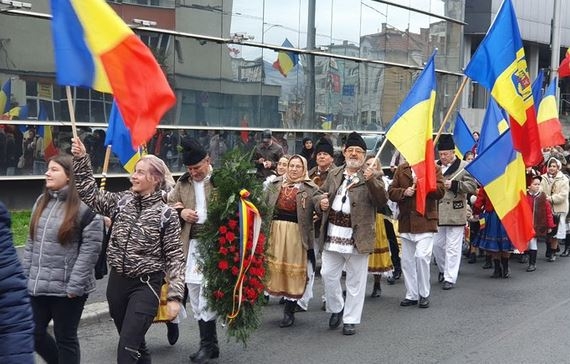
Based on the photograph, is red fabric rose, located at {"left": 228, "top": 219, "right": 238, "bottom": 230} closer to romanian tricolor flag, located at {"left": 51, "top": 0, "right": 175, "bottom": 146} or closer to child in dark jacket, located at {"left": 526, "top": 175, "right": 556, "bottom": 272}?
romanian tricolor flag, located at {"left": 51, "top": 0, "right": 175, "bottom": 146}

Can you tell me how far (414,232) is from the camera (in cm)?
954

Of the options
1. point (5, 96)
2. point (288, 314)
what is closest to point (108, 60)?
point (288, 314)

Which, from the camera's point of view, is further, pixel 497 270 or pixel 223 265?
pixel 497 270

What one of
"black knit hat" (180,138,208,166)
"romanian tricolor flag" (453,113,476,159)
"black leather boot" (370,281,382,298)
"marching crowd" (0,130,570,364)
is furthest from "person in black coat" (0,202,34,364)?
"romanian tricolor flag" (453,113,476,159)

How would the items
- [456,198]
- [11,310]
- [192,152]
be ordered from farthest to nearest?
1. [456,198]
2. [192,152]
3. [11,310]

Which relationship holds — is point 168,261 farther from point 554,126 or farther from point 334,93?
point 334,93

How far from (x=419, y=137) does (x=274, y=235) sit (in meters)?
1.96

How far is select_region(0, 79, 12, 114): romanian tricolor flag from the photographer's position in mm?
14242

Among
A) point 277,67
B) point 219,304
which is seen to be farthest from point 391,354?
point 277,67

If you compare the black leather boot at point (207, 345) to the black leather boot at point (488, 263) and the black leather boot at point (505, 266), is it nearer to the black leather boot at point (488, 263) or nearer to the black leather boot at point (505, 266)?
the black leather boot at point (505, 266)

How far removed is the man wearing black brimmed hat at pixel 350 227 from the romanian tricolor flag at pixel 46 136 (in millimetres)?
8164

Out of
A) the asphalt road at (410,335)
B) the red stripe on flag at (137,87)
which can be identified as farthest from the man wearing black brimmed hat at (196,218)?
the red stripe on flag at (137,87)

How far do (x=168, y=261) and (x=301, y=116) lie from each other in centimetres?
1590

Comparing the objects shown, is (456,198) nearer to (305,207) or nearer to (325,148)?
(325,148)
